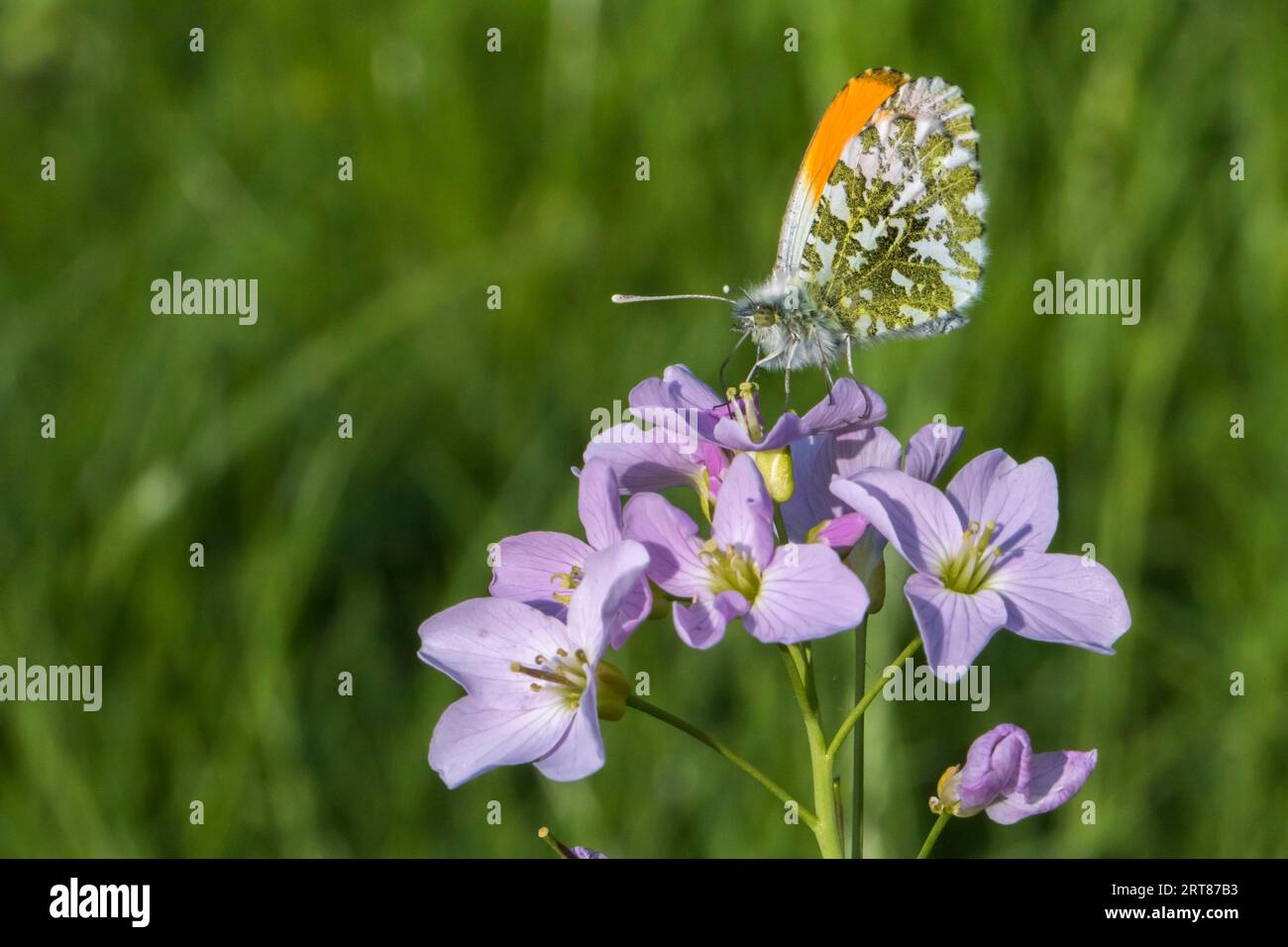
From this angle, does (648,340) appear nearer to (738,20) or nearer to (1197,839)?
(738,20)

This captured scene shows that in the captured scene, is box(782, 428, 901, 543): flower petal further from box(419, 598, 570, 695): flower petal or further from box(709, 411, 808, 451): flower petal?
box(419, 598, 570, 695): flower petal

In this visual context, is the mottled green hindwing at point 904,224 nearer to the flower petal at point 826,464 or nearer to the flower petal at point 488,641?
the flower petal at point 826,464

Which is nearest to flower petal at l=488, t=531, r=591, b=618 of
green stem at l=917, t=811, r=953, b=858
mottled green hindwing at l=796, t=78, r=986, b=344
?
green stem at l=917, t=811, r=953, b=858

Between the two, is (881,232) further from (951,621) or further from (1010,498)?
(951,621)

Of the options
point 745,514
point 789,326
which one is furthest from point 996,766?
point 789,326

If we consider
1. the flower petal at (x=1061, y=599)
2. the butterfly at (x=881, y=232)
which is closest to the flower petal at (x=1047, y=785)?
the flower petal at (x=1061, y=599)

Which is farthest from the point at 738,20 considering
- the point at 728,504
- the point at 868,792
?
the point at 728,504

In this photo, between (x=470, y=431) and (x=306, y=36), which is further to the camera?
(x=306, y=36)
